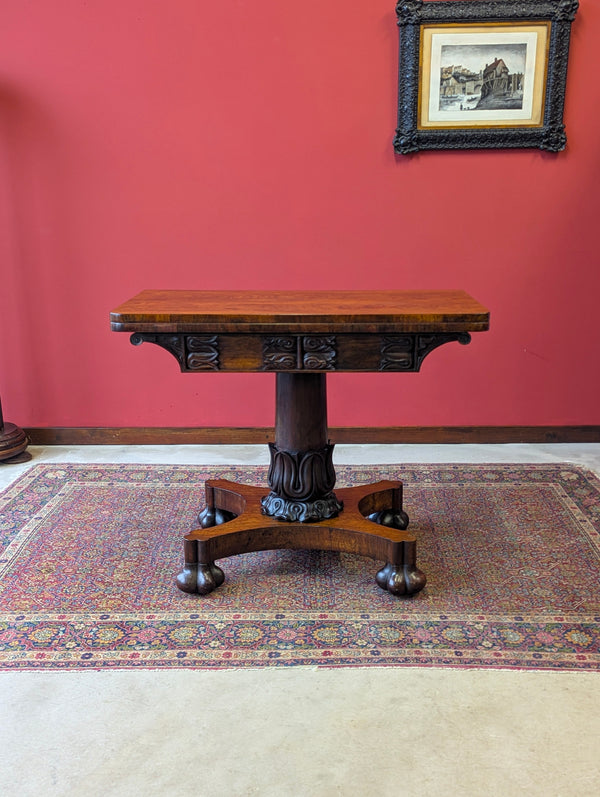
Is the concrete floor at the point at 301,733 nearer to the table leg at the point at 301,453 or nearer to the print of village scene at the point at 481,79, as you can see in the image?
the table leg at the point at 301,453

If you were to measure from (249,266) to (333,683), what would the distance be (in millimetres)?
2591

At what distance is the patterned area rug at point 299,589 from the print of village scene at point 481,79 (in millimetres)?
1901

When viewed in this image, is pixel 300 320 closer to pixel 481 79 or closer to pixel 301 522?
pixel 301 522

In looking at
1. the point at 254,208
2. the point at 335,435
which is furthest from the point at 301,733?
the point at 254,208

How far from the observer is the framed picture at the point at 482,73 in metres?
4.00

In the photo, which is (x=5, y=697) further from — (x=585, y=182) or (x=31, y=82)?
(x=585, y=182)

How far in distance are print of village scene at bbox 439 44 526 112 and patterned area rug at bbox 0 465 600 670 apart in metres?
1.90

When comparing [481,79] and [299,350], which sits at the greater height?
[481,79]

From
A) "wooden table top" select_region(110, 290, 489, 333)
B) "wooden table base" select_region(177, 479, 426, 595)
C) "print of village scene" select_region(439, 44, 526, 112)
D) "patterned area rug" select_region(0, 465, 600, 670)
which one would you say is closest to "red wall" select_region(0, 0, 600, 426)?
"print of village scene" select_region(439, 44, 526, 112)

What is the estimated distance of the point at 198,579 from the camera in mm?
2791

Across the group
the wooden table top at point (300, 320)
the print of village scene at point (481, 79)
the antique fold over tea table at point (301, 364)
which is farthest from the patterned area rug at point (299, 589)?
the print of village scene at point (481, 79)

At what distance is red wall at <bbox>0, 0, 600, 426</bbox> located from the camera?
410 cm

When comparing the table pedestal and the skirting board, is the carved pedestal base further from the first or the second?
the table pedestal

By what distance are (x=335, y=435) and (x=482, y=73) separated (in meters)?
2.02
